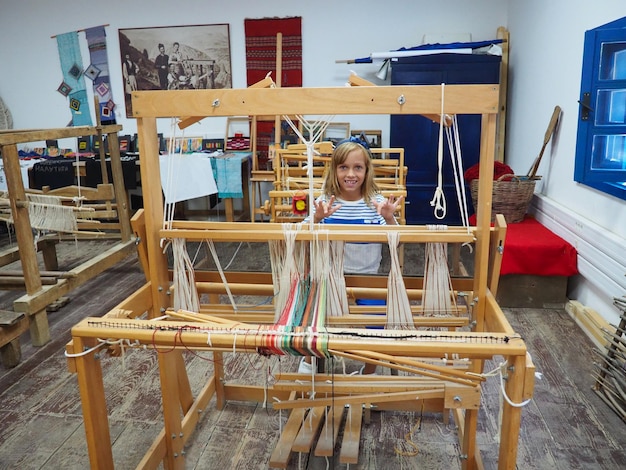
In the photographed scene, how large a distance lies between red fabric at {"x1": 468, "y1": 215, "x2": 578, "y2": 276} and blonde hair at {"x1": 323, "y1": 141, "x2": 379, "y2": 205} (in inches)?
54.7

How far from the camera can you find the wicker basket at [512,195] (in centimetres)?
363

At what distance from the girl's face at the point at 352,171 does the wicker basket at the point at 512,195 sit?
1915 mm

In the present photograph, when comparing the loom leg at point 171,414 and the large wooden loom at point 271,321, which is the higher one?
the large wooden loom at point 271,321

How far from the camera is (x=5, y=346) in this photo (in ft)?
8.50

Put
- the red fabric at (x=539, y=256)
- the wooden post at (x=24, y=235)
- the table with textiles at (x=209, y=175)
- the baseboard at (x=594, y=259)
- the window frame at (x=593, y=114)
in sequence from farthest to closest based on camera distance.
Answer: the table with textiles at (x=209, y=175), the red fabric at (x=539, y=256), the window frame at (x=593, y=114), the wooden post at (x=24, y=235), the baseboard at (x=594, y=259)

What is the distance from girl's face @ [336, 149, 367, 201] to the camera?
2.01 m

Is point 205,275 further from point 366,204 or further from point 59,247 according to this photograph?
point 59,247

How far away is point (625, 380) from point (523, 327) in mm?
860

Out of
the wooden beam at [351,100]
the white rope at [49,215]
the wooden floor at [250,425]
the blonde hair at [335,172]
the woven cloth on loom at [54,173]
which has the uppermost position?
the wooden beam at [351,100]

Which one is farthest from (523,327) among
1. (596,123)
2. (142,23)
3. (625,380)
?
(142,23)

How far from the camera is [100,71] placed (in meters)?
5.99

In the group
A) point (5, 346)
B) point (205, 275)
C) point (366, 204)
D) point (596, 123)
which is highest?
point (596, 123)

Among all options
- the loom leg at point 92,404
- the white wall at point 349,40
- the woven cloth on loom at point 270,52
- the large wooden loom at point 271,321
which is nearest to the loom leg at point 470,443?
the large wooden loom at point 271,321

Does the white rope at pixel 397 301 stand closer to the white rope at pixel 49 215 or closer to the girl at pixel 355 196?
the girl at pixel 355 196
